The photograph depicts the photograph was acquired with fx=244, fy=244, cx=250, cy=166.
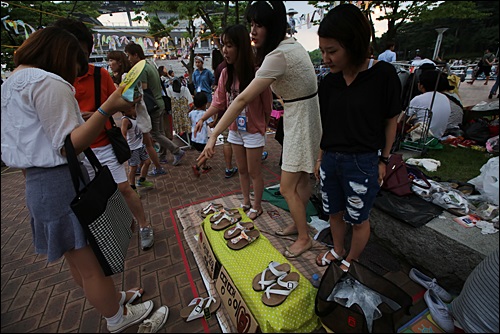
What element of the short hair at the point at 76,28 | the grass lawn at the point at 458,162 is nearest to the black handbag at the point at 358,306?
the grass lawn at the point at 458,162

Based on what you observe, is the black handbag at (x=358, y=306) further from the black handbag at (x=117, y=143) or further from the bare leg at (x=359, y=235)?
the black handbag at (x=117, y=143)

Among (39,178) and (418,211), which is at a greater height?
(39,178)

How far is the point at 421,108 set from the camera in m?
4.18

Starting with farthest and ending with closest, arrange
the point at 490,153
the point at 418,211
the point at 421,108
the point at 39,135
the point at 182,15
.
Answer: the point at 182,15 → the point at 421,108 → the point at 490,153 → the point at 418,211 → the point at 39,135

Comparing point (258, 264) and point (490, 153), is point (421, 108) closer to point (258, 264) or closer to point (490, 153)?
point (490, 153)

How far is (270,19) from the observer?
188cm

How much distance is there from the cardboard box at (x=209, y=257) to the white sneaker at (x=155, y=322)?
45 centimetres

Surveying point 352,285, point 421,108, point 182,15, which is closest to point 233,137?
point 352,285

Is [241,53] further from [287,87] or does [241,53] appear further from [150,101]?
[150,101]

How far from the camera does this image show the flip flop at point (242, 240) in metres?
2.07

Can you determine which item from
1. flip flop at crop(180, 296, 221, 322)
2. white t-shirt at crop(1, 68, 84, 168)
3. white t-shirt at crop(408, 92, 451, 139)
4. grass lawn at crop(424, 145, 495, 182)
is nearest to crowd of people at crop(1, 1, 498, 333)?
white t-shirt at crop(1, 68, 84, 168)

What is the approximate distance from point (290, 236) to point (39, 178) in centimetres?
229

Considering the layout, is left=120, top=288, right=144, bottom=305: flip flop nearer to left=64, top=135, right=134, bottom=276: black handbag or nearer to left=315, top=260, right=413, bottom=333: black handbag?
left=64, top=135, right=134, bottom=276: black handbag

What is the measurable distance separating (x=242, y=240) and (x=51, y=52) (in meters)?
1.76
